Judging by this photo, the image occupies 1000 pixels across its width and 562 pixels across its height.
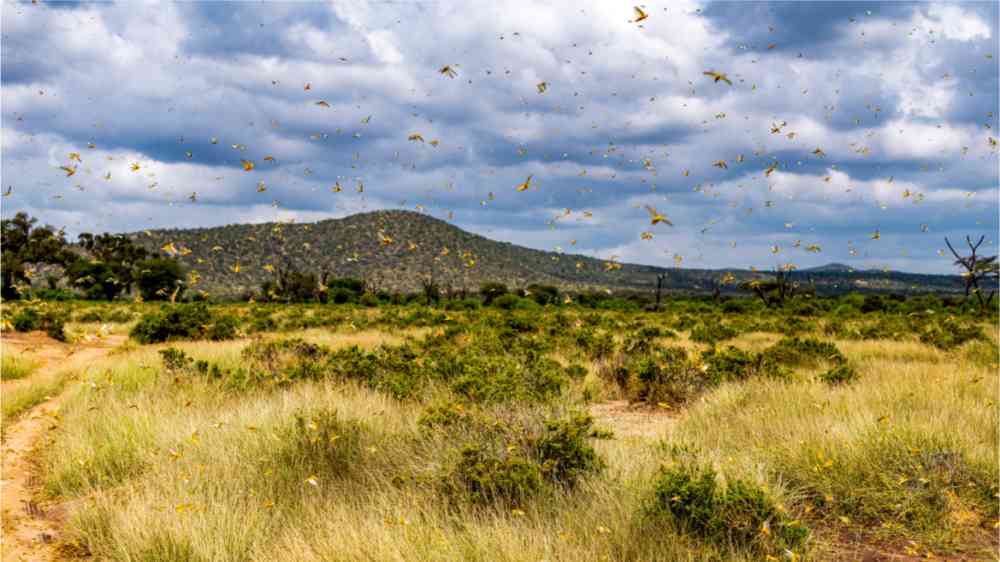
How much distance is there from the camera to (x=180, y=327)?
87.4 ft

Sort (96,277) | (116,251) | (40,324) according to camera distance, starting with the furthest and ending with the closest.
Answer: (116,251) → (96,277) → (40,324)

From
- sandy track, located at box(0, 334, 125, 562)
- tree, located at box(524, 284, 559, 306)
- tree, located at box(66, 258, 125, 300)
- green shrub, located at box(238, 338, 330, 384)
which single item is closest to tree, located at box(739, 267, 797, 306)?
tree, located at box(524, 284, 559, 306)

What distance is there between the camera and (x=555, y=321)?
105 ft

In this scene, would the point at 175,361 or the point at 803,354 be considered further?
the point at 803,354

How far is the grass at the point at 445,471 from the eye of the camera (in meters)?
5.93

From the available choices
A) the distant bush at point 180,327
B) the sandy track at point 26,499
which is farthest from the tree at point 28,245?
the sandy track at point 26,499

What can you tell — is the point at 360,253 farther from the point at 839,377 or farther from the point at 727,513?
the point at 727,513

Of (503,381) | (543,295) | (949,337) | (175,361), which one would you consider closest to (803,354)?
(949,337)

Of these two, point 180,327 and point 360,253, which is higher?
point 360,253

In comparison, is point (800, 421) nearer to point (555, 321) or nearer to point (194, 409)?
point (194, 409)

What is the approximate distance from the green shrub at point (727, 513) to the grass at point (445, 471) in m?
0.12

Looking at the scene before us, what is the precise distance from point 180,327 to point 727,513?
82.3ft

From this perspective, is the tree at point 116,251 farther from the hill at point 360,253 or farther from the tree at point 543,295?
the tree at point 543,295

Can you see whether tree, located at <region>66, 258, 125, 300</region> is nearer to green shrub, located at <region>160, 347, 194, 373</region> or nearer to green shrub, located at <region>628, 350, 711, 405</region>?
green shrub, located at <region>160, 347, 194, 373</region>
